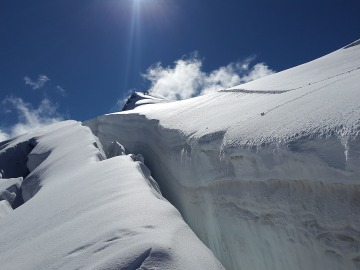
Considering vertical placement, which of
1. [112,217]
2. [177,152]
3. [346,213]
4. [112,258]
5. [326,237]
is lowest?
[326,237]

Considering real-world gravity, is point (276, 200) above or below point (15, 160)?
below

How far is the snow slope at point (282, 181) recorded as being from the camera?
2158 millimetres

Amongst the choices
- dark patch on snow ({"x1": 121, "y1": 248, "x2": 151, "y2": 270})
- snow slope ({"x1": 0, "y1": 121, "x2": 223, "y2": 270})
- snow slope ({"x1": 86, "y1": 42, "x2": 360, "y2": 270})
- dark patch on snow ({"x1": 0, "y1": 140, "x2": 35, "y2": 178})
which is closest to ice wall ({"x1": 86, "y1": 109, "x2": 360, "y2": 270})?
snow slope ({"x1": 86, "y1": 42, "x2": 360, "y2": 270})

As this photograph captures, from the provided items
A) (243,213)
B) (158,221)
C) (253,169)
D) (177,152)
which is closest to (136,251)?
(158,221)

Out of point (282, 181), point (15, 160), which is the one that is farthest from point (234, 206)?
point (15, 160)

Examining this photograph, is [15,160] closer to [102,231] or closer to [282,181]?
[102,231]

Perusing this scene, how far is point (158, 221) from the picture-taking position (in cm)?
212

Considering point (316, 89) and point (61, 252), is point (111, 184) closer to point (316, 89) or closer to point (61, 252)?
point (61, 252)

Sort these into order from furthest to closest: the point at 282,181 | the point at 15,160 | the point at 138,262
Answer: the point at 15,160, the point at 282,181, the point at 138,262

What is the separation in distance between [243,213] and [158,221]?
1463mm

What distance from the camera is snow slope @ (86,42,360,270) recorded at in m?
2.16

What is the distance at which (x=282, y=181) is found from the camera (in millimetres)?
2699

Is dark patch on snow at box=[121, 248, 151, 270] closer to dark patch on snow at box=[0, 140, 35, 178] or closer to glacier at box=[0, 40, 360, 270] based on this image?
glacier at box=[0, 40, 360, 270]

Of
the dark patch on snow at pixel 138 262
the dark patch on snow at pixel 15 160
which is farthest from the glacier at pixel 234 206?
the dark patch on snow at pixel 15 160
